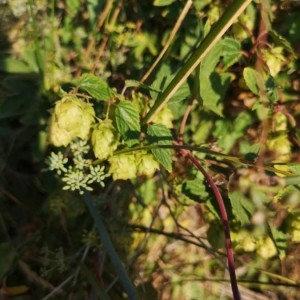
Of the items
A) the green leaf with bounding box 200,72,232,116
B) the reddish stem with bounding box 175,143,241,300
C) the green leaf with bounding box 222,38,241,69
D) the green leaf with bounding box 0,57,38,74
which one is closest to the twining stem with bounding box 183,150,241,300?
the reddish stem with bounding box 175,143,241,300

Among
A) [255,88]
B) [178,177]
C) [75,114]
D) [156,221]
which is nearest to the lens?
[75,114]

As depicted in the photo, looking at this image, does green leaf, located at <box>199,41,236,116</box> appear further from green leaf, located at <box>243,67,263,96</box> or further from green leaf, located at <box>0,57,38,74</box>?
green leaf, located at <box>0,57,38,74</box>

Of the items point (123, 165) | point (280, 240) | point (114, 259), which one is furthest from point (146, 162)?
point (280, 240)

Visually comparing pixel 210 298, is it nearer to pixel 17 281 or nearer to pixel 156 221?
pixel 156 221

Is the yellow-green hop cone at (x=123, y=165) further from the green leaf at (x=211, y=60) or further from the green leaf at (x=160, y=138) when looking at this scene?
the green leaf at (x=211, y=60)

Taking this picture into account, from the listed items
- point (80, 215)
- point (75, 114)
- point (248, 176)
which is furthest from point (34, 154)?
point (248, 176)
